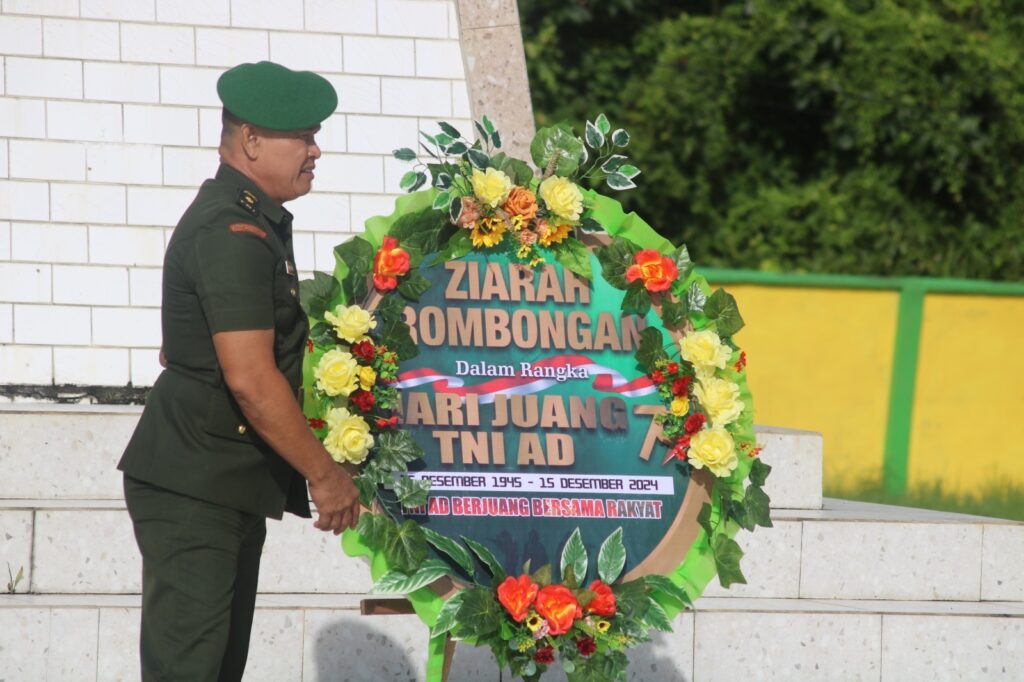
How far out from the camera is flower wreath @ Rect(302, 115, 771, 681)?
357 centimetres

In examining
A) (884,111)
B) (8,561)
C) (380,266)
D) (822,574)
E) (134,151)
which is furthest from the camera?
(884,111)

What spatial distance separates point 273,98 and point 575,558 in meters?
1.38

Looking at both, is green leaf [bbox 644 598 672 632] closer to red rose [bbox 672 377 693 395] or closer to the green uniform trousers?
red rose [bbox 672 377 693 395]

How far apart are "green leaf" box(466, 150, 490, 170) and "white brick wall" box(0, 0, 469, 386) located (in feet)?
10.4

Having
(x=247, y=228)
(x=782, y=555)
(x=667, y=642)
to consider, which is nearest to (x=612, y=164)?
(x=247, y=228)

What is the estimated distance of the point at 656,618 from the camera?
372cm

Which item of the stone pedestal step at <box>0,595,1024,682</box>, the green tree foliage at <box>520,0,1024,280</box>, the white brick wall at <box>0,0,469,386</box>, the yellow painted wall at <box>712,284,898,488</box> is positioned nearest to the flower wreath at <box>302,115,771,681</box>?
the stone pedestal step at <box>0,595,1024,682</box>

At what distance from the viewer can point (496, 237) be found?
3.72 metres

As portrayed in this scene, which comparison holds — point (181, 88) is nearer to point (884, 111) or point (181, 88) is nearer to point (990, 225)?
point (884, 111)

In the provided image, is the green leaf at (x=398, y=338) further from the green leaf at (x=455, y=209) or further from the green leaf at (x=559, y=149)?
the green leaf at (x=559, y=149)

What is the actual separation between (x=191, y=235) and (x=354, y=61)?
371cm

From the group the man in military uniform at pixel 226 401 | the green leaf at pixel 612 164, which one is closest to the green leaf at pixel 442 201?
the man in military uniform at pixel 226 401

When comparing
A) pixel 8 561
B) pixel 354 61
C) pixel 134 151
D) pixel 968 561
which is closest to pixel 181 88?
pixel 134 151

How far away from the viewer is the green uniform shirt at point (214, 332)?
327cm
